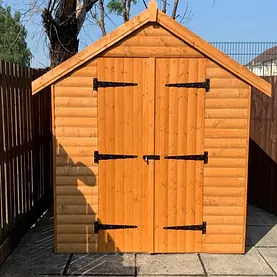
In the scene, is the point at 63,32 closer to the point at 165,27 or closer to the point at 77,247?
the point at 165,27

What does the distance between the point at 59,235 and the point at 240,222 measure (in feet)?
7.00

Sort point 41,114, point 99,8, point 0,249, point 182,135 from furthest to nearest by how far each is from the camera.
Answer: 1. point 99,8
2. point 41,114
3. point 182,135
4. point 0,249

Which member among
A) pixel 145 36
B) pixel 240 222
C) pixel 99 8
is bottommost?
pixel 240 222

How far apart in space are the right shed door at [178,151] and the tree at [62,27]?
3181 millimetres

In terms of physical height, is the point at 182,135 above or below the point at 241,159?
above

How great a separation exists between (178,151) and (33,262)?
2029mm

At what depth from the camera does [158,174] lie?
457cm

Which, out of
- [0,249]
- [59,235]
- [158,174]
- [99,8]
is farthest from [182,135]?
[99,8]

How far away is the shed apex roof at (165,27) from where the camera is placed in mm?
4273

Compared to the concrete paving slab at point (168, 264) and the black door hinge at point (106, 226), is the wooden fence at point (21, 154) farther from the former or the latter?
the concrete paving slab at point (168, 264)

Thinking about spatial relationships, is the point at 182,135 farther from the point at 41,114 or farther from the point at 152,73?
the point at 41,114

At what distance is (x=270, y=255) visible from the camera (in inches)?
182

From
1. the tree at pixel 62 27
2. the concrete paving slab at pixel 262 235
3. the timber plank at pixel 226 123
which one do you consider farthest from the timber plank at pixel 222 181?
the tree at pixel 62 27

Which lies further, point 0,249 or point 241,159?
point 241,159
